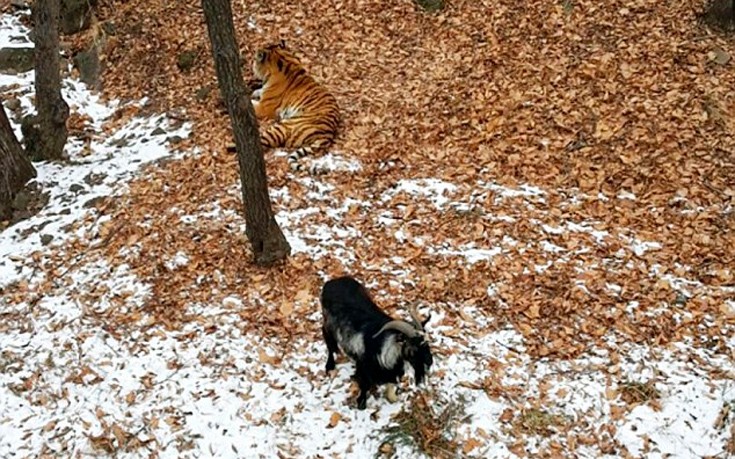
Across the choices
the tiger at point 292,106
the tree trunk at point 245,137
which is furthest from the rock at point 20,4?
the tree trunk at point 245,137

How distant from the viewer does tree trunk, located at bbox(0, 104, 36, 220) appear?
8695 millimetres

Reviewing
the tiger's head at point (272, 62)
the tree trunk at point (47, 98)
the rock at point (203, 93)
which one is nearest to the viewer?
the tree trunk at point (47, 98)

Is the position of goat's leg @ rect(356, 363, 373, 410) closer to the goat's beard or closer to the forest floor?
the forest floor

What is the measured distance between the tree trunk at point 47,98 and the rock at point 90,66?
184 cm

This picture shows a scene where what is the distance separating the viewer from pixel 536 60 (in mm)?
10195

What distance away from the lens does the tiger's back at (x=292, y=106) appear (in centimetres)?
939

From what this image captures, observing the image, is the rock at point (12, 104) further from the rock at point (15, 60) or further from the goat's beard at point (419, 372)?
the goat's beard at point (419, 372)

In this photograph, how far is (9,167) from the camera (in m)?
8.80

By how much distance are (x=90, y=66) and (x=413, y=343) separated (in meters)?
8.84

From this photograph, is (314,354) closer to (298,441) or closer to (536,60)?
(298,441)

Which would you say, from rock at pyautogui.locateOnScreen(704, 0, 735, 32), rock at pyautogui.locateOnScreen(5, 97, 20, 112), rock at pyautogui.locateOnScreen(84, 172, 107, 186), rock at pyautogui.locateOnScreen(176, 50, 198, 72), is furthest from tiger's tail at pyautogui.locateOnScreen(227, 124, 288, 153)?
rock at pyautogui.locateOnScreen(704, 0, 735, 32)

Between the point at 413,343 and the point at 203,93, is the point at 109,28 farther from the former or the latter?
the point at 413,343

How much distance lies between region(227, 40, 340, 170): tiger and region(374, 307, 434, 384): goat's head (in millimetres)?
4123

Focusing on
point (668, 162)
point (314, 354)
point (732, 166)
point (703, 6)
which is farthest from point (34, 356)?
point (703, 6)
